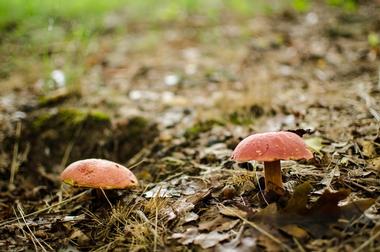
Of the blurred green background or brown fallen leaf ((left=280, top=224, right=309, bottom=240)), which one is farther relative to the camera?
the blurred green background

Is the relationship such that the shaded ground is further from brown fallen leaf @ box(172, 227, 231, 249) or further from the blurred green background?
the blurred green background

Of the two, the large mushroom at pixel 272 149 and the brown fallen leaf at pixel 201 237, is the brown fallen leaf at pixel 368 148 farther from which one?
the brown fallen leaf at pixel 201 237

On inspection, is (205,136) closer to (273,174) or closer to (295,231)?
(273,174)

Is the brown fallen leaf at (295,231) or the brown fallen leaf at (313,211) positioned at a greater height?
the brown fallen leaf at (313,211)

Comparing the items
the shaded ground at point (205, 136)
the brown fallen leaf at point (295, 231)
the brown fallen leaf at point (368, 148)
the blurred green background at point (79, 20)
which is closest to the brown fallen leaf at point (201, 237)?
the shaded ground at point (205, 136)

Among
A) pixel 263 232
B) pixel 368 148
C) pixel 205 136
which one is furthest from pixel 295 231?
pixel 205 136

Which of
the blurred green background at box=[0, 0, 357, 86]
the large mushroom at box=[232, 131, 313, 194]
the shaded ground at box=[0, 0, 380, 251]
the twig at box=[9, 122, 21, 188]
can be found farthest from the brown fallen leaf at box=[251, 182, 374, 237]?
the blurred green background at box=[0, 0, 357, 86]
